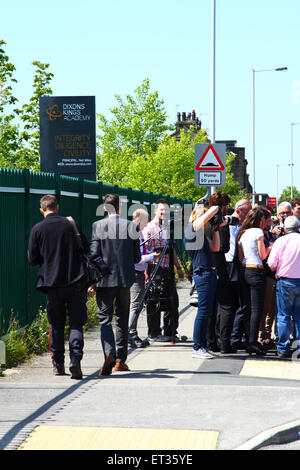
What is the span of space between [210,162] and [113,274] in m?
7.14

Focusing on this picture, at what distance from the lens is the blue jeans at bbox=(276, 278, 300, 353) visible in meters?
9.40

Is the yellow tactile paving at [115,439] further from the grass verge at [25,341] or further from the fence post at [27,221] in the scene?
the fence post at [27,221]

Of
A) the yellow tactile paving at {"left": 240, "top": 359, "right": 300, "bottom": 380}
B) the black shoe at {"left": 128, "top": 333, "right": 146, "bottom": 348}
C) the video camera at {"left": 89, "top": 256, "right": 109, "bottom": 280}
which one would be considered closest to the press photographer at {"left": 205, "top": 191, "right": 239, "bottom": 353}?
the yellow tactile paving at {"left": 240, "top": 359, "right": 300, "bottom": 380}

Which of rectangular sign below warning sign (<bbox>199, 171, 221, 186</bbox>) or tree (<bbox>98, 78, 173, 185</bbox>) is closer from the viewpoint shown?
rectangular sign below warning sign (<bbox>199, 171, 221, 186</bbox>)

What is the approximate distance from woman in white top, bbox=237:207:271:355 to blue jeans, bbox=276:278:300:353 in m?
0.23

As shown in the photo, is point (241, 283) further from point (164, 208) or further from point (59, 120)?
point (59, 120)

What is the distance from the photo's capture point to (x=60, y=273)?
26.2 ft

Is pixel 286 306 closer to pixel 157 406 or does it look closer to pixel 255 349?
pixel 255 349

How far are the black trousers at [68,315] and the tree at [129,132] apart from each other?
44.5 meters

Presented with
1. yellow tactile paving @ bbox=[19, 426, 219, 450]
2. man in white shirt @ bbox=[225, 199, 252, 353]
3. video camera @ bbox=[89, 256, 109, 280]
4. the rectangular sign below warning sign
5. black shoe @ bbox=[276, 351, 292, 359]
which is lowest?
black shoe @ bbox=[276, 351, 292, 359]

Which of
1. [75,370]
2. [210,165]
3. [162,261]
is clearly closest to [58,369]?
[75,370]

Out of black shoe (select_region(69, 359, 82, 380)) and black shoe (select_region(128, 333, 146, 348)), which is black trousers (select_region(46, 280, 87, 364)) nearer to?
black shoe (select_region(69, 359, 82, 380))
